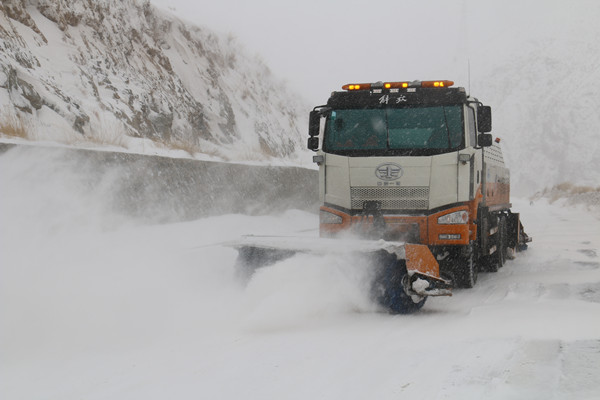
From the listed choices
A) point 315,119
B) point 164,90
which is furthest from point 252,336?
point 164,90

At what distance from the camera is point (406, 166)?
345 inches

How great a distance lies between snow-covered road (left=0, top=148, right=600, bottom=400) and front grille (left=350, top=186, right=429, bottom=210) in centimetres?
127

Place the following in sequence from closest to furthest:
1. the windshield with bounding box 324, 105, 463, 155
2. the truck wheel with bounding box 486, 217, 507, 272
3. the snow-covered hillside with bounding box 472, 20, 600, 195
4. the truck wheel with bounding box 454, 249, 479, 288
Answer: the windshield with bounding box 324, 105, 463, 155 → the truck wheel with bounding box 454, 249, 479, 288 → the truck wheel with bounding box 486, 217, 507, 272 → the snow-covered hillside with bounding box 472, 20, 600, 195

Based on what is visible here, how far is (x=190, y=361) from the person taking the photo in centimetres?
509

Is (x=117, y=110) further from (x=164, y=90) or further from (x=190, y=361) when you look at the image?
(x=190, y=361)

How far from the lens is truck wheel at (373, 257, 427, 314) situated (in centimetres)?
707

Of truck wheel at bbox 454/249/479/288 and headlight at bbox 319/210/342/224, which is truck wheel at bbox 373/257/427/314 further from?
truck wheel at bbox 454/249/479/288

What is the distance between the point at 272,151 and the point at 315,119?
62.4 ft

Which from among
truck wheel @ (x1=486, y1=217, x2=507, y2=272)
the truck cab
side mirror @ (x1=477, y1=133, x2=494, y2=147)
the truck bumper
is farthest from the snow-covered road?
side mirror @ (x1=477, y1=133, x2=494, y2=147)

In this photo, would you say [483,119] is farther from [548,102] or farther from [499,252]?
[548,102]

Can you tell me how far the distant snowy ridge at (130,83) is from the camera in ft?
46.2

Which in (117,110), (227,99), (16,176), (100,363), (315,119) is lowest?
(100,363)

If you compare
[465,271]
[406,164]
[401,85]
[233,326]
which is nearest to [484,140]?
[406,164]

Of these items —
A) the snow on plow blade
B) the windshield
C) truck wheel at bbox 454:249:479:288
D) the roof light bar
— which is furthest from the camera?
truck wheel at bbox 454:249:479:288
